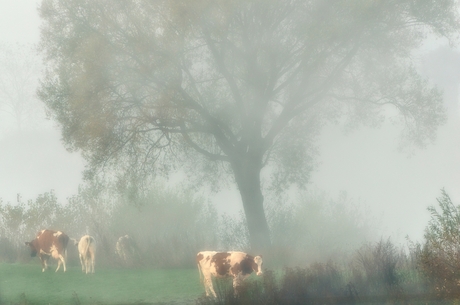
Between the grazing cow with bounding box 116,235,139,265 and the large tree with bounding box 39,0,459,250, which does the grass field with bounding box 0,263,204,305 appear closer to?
the grazing cow with bounding box 116,235,139,265

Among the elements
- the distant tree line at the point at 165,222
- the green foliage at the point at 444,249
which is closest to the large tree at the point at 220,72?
the distant tree line at the point at 165,222

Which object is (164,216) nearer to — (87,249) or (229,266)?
(87,249)

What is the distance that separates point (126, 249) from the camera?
969 inches

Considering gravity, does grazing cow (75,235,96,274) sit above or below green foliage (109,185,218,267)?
below

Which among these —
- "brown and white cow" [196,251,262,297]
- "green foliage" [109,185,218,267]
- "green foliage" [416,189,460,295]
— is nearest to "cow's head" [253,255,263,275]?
"brown and white cow" [196,251,262,297]

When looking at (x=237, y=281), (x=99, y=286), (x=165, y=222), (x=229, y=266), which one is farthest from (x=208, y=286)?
(x=165, y=222)

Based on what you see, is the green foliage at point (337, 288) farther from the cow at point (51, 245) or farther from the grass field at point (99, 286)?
the cow at point (51, 245)

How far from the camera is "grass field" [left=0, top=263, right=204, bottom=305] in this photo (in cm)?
1588

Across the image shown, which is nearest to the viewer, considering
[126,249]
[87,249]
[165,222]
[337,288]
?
[337,288]

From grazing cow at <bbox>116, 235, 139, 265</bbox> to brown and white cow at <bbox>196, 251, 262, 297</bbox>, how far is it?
907 cm

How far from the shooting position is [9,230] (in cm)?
3005

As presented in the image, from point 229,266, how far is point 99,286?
5107 mm

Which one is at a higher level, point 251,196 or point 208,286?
point 251,196

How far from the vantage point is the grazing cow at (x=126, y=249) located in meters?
24.2
